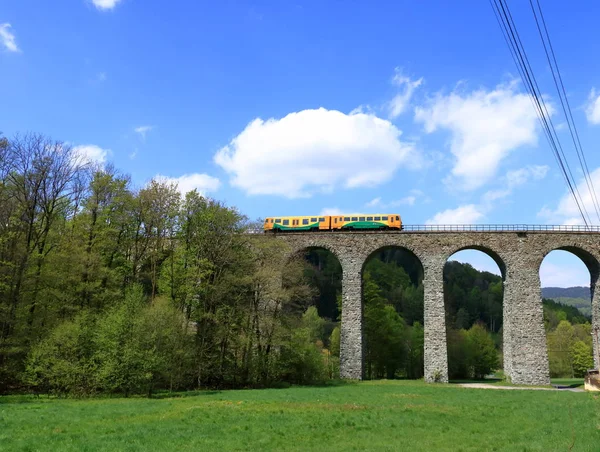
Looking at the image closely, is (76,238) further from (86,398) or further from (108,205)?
(86,398)

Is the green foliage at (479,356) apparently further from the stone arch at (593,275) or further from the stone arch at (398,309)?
the stone arch at (593,275)

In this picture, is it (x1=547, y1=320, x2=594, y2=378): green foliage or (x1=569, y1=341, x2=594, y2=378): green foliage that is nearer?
(x1=569, y1=341, x2=594, y2=378): green foliage

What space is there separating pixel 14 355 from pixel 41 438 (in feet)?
46.7

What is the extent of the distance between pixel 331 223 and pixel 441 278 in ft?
29.6

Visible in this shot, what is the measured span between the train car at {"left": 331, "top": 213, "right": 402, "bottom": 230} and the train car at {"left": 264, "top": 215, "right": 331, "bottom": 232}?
617 mm

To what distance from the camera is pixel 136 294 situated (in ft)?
73.3

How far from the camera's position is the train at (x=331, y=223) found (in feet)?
122

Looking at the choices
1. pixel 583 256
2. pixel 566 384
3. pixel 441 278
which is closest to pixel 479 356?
pixel 566 384

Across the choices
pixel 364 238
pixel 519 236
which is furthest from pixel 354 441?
pixel 519 236

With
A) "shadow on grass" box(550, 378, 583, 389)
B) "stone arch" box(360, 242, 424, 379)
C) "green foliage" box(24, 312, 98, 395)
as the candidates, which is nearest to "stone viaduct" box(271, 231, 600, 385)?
"stone arch" box(360, 242, 424, 379)

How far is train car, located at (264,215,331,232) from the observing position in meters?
37.7

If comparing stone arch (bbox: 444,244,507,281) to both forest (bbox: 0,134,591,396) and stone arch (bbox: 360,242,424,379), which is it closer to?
stone arch (bbox: 360,242,424,379)

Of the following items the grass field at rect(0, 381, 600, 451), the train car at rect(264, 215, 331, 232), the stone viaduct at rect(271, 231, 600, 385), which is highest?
the train car at rect(264, 215, 331, 232)

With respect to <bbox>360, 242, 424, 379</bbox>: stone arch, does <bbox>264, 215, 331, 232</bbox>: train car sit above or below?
above
